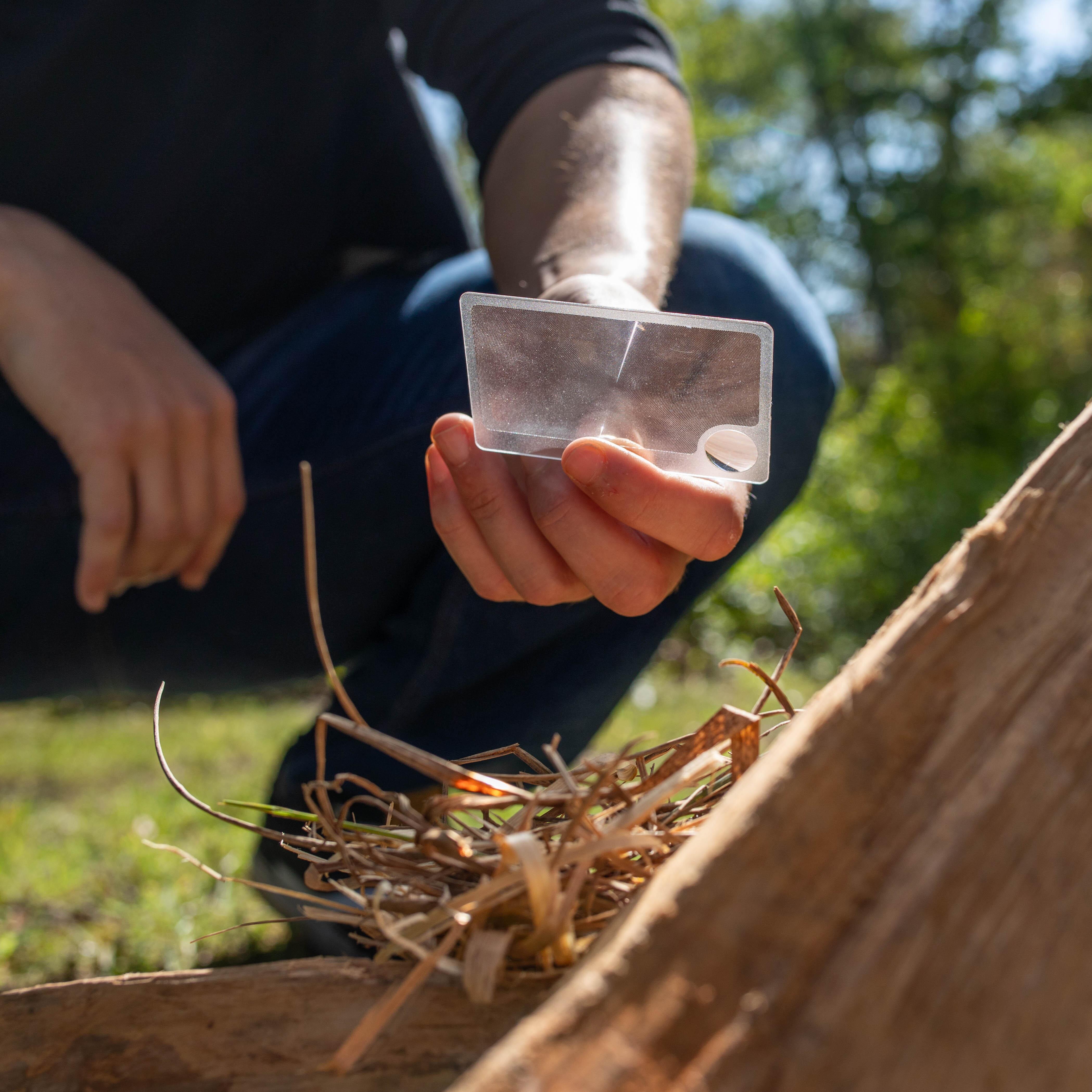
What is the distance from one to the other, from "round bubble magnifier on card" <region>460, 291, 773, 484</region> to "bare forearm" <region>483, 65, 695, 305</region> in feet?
0.59

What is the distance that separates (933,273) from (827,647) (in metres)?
12.1

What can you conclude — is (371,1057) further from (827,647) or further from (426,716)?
(827,647)

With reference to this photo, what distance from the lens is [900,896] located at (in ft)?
1.32

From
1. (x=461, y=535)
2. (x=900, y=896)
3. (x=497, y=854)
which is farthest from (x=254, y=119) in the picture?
(x=900, y=896)

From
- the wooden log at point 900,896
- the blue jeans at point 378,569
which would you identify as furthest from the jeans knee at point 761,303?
the wooden log at point 900,896

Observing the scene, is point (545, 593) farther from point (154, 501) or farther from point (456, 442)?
point (154, 501)

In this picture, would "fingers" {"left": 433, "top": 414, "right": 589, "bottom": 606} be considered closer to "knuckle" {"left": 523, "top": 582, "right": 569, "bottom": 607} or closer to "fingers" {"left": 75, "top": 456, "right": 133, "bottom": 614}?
"knuckle" {"left": 523, "top": 582, "right": 569, "bottom": 607}

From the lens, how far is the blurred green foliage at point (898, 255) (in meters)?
4.77

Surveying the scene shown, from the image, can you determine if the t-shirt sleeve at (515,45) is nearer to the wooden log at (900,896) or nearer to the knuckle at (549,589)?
the knuckle at (549,589)

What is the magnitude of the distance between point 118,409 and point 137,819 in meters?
1.35

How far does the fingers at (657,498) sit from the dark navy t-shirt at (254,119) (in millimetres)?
999

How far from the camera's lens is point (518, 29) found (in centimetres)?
152

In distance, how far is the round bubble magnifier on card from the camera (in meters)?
0.75

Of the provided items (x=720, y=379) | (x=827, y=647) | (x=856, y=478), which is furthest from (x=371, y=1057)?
(x=856, y=478)
